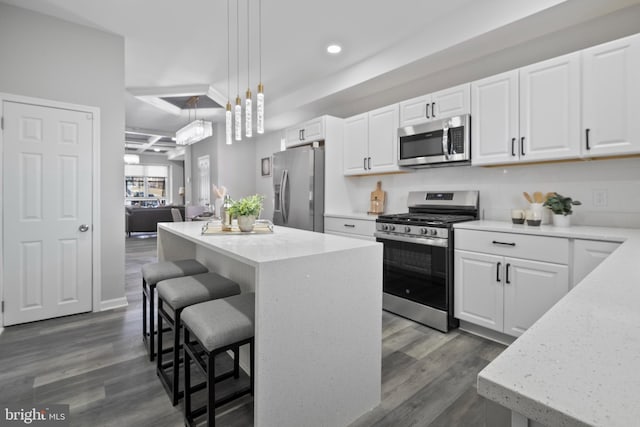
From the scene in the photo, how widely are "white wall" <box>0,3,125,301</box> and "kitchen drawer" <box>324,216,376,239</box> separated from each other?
2.28 meters

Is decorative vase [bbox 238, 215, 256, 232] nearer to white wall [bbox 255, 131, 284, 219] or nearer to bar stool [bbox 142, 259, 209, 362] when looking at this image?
bar stool [bbox 142, 259, 209, 362]

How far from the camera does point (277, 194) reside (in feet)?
15.5

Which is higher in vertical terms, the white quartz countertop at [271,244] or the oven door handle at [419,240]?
the white quartz countertop at [271,244]

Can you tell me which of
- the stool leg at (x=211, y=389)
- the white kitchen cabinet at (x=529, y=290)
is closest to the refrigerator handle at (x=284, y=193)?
the white kitchen cabinet at (x=529, y=290)

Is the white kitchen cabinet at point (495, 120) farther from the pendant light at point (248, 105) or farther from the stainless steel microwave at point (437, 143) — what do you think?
the pendant light at point (248, 105)

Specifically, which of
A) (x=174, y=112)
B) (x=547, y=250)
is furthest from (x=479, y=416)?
(x=174, y=112)

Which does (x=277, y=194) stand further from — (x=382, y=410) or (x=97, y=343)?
(x=382, y=410)

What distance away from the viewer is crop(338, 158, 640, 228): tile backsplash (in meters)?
2.30

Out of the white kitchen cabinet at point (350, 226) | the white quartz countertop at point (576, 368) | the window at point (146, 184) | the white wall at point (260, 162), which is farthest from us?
the window at point (146, 184)

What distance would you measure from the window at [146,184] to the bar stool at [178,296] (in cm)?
1220

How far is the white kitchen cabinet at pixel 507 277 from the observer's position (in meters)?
2.17

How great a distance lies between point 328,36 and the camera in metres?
3.12

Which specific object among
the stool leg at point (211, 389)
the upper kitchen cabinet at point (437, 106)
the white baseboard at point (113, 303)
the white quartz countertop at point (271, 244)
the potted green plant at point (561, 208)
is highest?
the upper kitchen cabinet at point (437, 106)

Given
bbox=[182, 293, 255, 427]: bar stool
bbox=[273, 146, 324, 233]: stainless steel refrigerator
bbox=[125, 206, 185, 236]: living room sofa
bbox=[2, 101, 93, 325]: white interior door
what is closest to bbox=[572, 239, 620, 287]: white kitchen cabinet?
bbox=[182, 293, 255, 427]: bar stool
